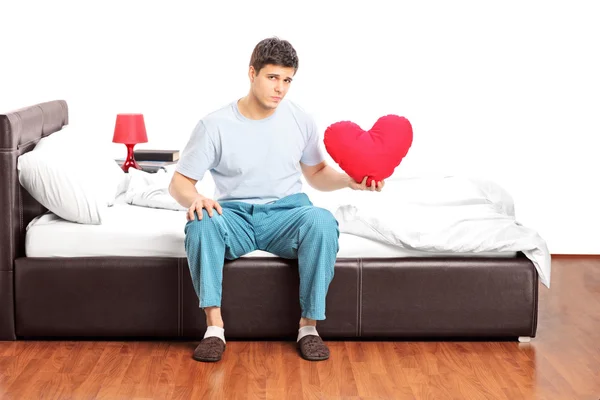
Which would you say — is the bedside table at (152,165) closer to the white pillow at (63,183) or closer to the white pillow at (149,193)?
the white pillow at (149,193)

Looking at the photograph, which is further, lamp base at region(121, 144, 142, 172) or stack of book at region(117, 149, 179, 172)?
stack of book at region(117, 149, 179, 172)

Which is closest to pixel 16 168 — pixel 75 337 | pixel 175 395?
pixel 75 337

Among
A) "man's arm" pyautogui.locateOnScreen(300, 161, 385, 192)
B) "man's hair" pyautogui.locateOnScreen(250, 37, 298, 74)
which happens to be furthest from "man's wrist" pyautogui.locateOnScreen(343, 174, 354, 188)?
"man's hair" pyautogui.locateOnScreen(250, 37, 298, 74)

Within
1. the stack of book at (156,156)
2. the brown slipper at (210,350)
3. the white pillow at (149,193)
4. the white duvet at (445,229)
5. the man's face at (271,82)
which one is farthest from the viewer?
the stack of book at (156,156)

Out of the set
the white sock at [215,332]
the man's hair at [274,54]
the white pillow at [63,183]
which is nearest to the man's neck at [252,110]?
the man's hair at [274,54]

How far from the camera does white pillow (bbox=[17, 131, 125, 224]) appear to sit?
303 cm

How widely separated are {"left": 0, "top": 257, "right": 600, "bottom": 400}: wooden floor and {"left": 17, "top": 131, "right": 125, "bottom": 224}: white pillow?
471 millimetres

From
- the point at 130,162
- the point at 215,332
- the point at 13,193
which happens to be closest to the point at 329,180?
the point at 215,332

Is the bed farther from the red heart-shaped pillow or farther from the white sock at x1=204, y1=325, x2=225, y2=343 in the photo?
the red heart-shaped pillow

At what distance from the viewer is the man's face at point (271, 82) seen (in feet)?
9.69

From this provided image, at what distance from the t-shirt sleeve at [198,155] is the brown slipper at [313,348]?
2.23 feet

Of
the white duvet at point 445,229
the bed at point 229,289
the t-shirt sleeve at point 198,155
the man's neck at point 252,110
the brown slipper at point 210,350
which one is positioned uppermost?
the man's neck at point 252,110

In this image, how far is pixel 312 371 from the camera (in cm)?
278

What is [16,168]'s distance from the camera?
3027 millimetres
